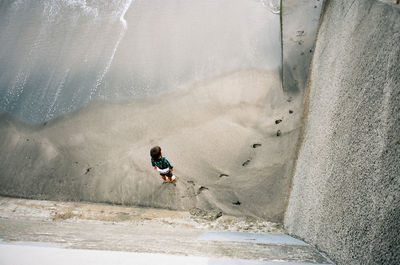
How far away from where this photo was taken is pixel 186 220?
3432mm

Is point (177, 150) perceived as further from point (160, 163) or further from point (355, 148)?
point (355, 148)

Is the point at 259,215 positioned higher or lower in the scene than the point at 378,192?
lower

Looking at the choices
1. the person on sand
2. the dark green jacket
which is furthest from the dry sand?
the dark green jacket

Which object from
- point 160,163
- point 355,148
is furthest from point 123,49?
point 355,148

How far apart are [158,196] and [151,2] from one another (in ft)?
13.1

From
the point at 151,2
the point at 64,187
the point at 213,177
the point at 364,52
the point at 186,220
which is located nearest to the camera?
the point at 364,52

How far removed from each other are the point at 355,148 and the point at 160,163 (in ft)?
7.37

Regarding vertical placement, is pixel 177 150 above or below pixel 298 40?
below

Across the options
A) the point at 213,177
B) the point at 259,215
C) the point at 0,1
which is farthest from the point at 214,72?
the point at 0,1

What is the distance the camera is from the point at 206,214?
11.4 ft

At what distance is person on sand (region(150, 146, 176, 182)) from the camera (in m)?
3.20

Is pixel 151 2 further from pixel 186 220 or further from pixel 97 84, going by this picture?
pixel 186 220

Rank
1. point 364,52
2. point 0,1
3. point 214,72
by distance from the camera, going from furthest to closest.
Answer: point 0,1, point 214,72, point 364,52

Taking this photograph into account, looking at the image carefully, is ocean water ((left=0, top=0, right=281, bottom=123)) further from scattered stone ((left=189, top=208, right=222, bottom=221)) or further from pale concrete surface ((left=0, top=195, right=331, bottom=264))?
scattered stone ((left=189, top=208, right=222, bottom=221))
